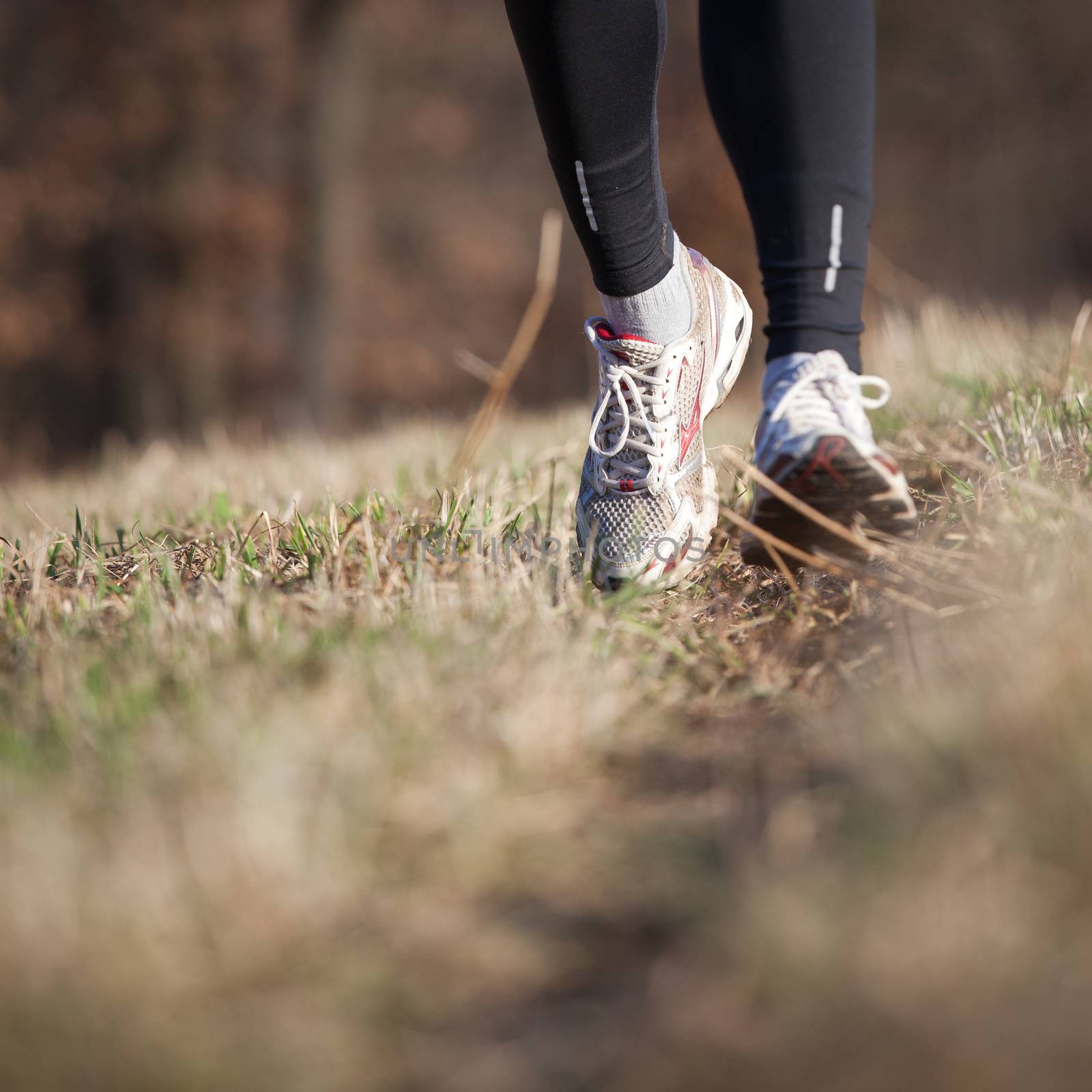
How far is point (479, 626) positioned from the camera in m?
1.14

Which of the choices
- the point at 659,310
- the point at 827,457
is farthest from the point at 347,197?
the point at 827,457

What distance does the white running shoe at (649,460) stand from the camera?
1.47 meters

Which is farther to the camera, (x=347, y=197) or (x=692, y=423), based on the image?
(x=347, y=197)

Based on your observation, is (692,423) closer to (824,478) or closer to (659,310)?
(659,310)

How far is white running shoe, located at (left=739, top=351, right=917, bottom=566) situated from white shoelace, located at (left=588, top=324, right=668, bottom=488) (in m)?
0.18

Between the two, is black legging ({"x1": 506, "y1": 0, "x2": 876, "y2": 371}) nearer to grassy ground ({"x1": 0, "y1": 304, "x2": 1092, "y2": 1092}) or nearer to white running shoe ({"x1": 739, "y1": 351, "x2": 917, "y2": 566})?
white running shoe ({"x1": 739, "y1": 351, "x2": 917, "y2": 566})

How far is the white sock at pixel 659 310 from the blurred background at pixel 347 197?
132 inches

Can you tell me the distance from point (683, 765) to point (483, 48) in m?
13.1

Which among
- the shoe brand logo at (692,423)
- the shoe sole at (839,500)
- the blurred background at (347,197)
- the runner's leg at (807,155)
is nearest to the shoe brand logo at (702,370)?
the shoe brand logo at (692,423)

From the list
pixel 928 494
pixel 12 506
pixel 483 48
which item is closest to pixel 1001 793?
pixel 928 494

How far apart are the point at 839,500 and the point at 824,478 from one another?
4cm

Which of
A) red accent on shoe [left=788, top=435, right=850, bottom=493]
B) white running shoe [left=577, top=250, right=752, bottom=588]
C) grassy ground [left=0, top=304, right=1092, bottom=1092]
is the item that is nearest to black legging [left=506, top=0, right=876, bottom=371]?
white running shoe [left=577, top=250, right=752, bottom=588]

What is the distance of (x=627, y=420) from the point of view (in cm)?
150

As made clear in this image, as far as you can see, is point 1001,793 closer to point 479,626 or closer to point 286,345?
point 479,626
